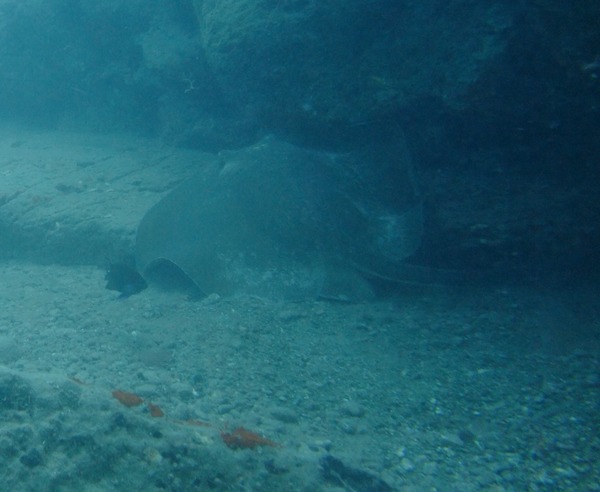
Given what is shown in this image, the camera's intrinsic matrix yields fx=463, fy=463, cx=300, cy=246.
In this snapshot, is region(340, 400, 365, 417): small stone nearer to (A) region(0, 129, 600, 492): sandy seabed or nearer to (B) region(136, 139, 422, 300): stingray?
(A) region(0, 129, 600, 492): sandy seabed

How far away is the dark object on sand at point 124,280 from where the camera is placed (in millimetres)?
5672

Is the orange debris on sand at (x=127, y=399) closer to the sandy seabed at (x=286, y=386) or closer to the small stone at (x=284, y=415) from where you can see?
the sandy seabed at (x=286, y=386)

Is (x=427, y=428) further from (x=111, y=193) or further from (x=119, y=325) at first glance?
(x=111, y=193)

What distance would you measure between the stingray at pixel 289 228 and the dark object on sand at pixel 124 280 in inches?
11.7

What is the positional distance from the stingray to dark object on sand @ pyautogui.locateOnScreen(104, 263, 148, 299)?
298mm

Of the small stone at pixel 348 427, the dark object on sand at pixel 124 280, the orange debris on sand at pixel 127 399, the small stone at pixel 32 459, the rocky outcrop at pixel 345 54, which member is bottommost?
the small stone at pixel 348 427

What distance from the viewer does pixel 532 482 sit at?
3.06 meters

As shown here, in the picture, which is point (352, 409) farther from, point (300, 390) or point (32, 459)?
point (32, 459)

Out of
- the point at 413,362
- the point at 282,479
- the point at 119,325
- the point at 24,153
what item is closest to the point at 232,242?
the point at 119,325

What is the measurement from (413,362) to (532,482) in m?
1.43

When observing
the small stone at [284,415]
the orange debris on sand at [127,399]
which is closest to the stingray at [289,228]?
the small stone at [284,415]

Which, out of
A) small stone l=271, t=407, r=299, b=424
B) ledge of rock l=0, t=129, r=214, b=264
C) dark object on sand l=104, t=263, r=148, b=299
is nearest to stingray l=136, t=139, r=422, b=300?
dark object on sand l=104, t=263, r=148, b=299

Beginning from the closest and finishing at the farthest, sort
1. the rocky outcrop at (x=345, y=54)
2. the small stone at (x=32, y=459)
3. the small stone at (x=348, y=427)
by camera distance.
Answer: the small stone at (x=32, y=459), the small stone at (x=348, y=427), the rocky outcrop at (x=345, y=54)

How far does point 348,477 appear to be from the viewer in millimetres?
2660
